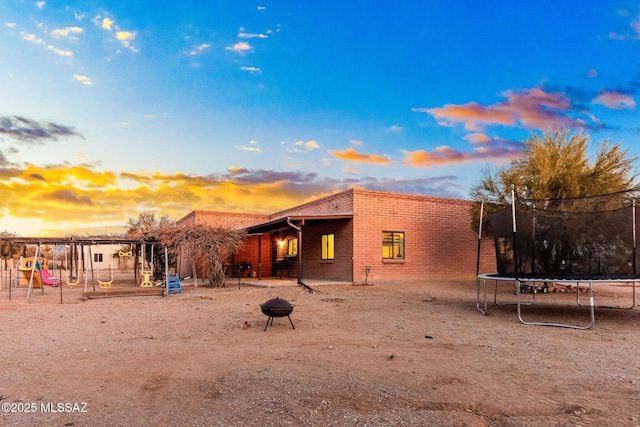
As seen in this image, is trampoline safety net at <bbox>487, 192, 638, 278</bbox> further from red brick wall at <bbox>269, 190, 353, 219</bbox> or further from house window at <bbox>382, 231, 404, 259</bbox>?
red brick wall at <bbox>269, 190, 353, 219</bbox>

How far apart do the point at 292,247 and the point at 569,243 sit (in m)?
13.7

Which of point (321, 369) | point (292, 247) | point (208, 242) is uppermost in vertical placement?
point (208, 242)

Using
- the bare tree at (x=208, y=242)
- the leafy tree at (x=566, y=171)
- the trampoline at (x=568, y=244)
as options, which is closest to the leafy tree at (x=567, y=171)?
the leafy tree at (x=566, y=171)

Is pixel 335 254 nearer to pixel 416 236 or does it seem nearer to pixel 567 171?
pixel 416 236

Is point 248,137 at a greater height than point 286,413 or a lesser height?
greater

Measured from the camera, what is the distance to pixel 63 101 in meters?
14.2

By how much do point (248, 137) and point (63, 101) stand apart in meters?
6.36

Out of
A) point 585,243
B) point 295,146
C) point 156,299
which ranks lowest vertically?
point 156,299

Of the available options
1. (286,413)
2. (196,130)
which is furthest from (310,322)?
(196,130)

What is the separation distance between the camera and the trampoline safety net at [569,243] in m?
9.93

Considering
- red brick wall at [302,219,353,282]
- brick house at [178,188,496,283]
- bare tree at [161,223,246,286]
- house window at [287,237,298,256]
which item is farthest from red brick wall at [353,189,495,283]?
bare tree at [161,223,246,286]

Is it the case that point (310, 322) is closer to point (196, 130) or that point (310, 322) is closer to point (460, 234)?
point (196, 130)

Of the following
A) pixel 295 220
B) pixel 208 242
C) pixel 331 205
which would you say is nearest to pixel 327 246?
pixel 331 205

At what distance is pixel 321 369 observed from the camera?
535 cm
